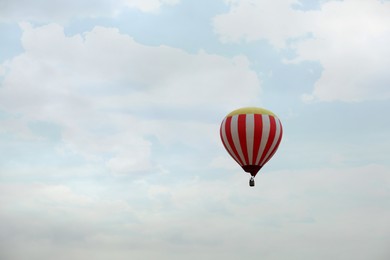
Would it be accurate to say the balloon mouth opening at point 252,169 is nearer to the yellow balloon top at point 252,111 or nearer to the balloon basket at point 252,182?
the balloon basket at point 252,182

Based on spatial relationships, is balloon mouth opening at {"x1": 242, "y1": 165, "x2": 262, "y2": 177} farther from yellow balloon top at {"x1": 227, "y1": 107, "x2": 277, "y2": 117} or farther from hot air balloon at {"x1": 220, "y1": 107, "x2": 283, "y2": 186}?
yellow balloon top at {"x1": 227, "y1": 107, "x2": 277, "y2": 117}

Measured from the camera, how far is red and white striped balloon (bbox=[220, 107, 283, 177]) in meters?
101

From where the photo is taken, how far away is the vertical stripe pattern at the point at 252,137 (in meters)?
101

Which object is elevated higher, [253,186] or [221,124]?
[221,124]

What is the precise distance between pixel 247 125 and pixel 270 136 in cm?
301

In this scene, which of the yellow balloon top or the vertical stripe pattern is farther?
the yellow balloon top

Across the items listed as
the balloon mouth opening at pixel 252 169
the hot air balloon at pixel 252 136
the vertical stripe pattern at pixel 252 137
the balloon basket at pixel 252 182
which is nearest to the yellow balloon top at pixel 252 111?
the hot air balloon at pixel 252 136

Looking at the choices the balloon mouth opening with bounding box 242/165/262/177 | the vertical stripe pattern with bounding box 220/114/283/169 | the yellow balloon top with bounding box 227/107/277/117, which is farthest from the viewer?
the balloon mouth opening with bounding box 242/165/262/177

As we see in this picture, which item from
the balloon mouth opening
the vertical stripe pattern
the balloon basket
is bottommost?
the balloon basket

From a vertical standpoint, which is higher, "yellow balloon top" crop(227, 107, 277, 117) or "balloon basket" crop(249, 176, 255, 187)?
"yellow balloon top" crop(227, 107, 277, 117)

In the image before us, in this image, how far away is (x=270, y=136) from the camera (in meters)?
102

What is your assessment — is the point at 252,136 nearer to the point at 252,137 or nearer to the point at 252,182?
the point at 252,137

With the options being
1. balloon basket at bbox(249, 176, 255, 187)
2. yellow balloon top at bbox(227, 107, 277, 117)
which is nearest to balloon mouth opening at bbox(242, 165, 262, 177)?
balloon basket at bbox(249, 176, 255, 187)

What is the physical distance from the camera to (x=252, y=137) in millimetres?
101375
